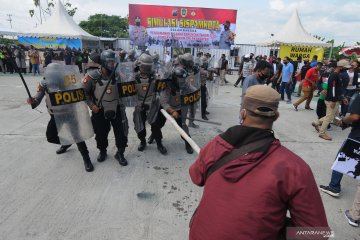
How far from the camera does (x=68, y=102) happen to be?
12.7ft

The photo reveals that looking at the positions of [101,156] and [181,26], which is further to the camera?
[181,26]

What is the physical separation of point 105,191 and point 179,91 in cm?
205

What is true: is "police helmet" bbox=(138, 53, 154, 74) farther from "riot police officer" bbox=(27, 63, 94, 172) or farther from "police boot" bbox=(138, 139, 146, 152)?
"police boot" bbox=(138, 139, 146, 152)

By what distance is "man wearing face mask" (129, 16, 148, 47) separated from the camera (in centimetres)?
1662

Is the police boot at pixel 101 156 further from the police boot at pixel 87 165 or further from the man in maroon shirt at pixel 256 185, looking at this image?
the man in maroon shirt at pixel 256 185

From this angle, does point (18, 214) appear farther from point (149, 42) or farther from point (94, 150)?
point (149, 42)

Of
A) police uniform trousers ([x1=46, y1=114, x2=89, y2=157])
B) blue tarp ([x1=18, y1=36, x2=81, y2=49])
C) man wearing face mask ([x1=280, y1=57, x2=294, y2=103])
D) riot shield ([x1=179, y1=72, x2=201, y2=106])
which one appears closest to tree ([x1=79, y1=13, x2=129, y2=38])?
blue tarp ([x1=18, y1=36, x2=81, y2=49])

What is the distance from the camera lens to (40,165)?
4.32 meters

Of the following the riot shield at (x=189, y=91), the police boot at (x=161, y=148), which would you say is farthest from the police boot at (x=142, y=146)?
the riot shield at (x=189, y=91)

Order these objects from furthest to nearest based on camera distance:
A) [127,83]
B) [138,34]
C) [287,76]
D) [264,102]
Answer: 1. [138,34]
2. [287,76]
3. [127,83]
4. [264,102]

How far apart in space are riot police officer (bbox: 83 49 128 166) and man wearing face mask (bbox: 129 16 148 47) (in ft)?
43.5

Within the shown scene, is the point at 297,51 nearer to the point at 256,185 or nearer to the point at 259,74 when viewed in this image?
the point at 259,74

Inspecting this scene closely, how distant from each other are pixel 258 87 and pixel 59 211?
109 inches

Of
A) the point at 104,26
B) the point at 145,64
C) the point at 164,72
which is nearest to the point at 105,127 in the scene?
the point at 145,64
